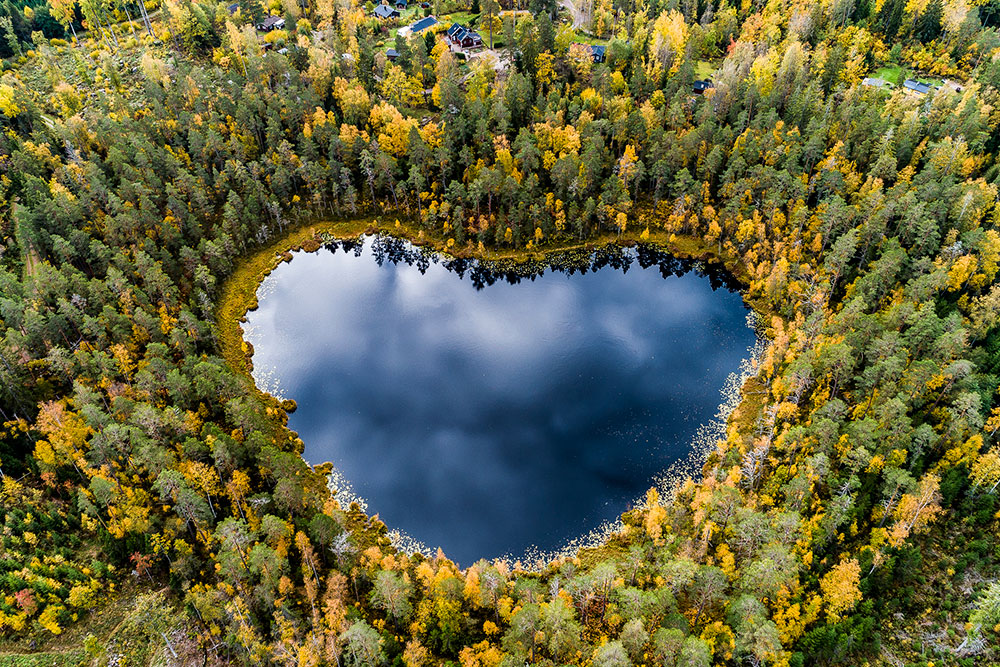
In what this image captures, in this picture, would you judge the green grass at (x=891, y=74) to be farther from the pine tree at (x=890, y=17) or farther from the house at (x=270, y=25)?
the house at (x=270, y=25)

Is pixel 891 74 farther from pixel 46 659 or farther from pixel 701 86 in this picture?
pixel 46 659

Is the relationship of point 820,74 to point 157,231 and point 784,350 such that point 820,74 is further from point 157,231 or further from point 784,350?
point 157,231

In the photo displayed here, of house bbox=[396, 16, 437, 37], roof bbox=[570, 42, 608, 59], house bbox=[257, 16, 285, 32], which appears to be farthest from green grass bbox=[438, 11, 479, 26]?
house bbox=[257, 16, 285, 32]

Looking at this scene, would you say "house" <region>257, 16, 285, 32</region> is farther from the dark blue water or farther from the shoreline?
the dark blue water

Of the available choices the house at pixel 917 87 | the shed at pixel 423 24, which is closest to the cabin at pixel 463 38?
the shed at pixel 423 24

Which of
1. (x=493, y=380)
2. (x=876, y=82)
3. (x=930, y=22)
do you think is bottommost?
(x=493, y=380)

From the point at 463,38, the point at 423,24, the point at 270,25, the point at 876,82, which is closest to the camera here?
Answer: the point at 876,82

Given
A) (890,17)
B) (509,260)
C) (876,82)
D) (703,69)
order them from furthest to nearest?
(703,69) → (890,17) → (876,82) → (509,260)

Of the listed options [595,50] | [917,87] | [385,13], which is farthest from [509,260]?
[917,87]
